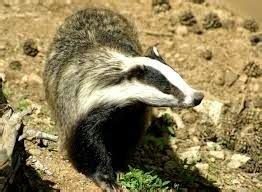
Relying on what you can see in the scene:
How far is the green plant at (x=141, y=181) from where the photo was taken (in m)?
5.95

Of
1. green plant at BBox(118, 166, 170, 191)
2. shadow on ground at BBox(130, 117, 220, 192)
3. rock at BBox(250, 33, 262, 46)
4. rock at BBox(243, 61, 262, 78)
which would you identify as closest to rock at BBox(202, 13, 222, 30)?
rock at BBox(250, 33, 262, 46)

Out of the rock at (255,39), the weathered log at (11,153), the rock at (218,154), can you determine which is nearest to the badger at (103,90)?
the weathered log at (11,153)

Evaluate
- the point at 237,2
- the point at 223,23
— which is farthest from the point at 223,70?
the point at 237,2

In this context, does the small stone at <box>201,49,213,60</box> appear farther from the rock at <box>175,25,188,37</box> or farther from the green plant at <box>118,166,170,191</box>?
the green plant at <box>118,166,170,191</box>

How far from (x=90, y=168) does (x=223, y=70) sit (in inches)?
100

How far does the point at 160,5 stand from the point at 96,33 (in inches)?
92.1

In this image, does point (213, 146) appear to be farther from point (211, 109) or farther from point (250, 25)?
point (250, 25)

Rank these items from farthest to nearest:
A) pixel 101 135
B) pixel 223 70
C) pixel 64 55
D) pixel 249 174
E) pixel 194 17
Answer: pixel 194 17, pixel 223 70, pixel 249 174, pixel 64 55, pixel 101 135

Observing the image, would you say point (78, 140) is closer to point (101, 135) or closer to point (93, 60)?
point (101, 135)

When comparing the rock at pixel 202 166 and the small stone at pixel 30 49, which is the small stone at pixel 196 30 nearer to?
the small stone at pixel 30 49

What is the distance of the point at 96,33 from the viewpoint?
6.34 metres

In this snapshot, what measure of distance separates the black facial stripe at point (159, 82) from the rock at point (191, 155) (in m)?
1.45

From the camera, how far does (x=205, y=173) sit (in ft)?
21.6

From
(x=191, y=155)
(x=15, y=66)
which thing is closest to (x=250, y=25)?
(x=191, y=155)
